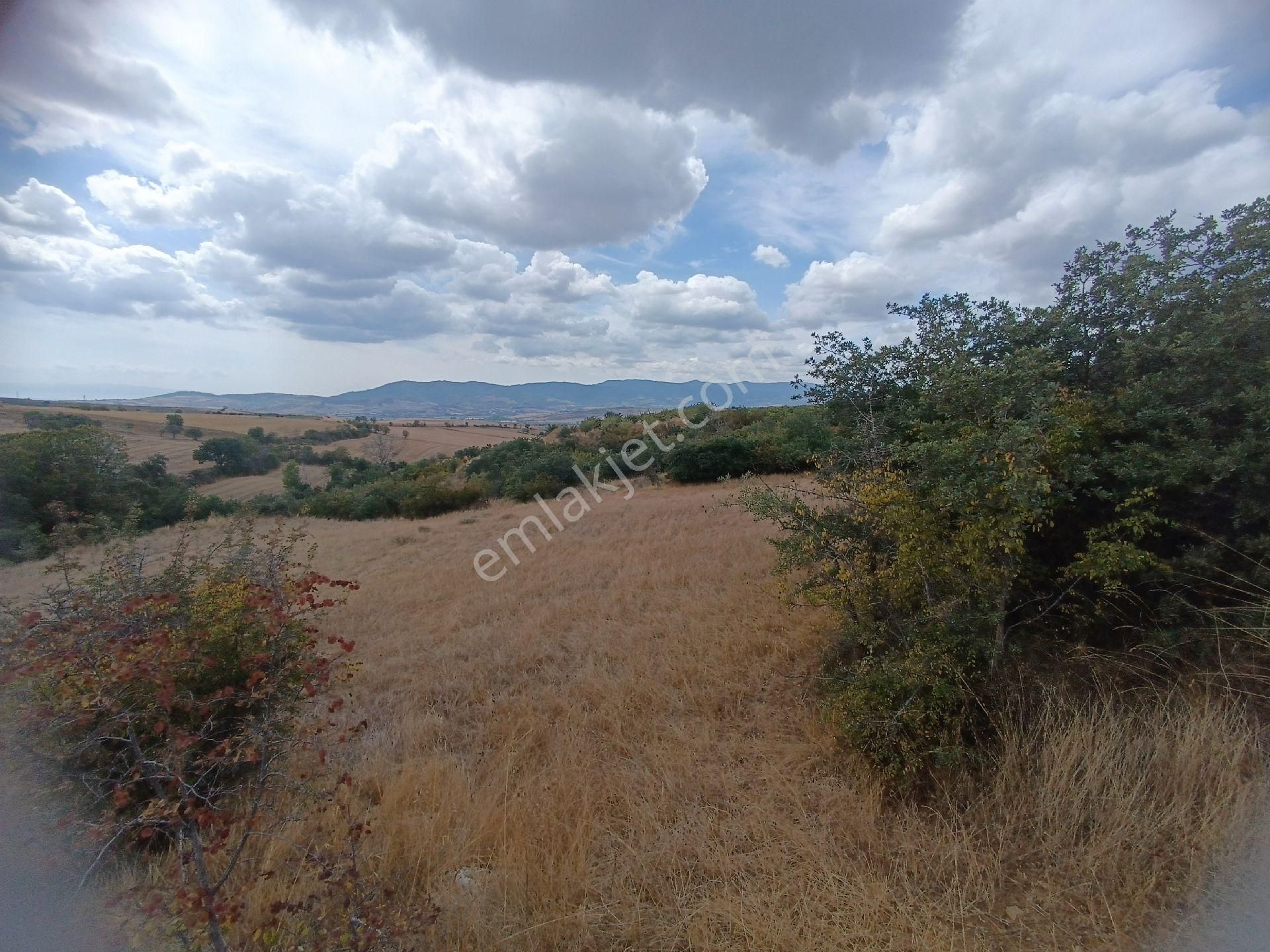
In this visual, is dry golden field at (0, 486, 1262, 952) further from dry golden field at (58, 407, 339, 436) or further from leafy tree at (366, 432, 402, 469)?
dry golden field at (58, 407, 339, 436)

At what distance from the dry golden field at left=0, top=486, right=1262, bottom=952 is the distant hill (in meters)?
38.8

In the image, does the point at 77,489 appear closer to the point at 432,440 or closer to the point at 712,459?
the point at 712,459

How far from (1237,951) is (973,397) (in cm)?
273

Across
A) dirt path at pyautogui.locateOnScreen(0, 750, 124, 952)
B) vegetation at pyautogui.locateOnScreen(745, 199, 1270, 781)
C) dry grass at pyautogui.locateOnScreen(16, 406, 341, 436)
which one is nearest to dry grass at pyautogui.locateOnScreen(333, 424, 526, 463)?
dry grass at pyautogui.locateOnScreen(16, 406, 341, 436)

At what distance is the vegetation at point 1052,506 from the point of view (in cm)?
295

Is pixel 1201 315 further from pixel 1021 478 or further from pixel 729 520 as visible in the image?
pixel 729 520

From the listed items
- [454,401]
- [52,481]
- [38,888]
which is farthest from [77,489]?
[454,401]

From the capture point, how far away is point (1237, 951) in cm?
183

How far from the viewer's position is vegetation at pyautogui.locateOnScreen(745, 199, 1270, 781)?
2953 mm

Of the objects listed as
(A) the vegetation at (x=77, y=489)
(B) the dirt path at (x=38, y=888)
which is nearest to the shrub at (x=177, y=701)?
Answer: (B) the dirt path at (x=38, y=888)

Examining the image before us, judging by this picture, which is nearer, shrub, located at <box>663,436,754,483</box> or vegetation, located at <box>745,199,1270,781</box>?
vegetation, located at <box>745,199,1270,781</box>

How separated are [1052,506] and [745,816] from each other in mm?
2416

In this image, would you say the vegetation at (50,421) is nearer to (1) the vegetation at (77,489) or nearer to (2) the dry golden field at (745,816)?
(1) the vegetation at (77,489)

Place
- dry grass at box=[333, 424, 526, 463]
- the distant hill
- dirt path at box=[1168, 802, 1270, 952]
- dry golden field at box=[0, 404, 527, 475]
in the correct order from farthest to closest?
the distant hill
dry grass at box=[333, 424, 526, 463]
dry golden field at box=[0, 404, 527, 475]
dirt path at box=[1168, 802, 1270, 952]
